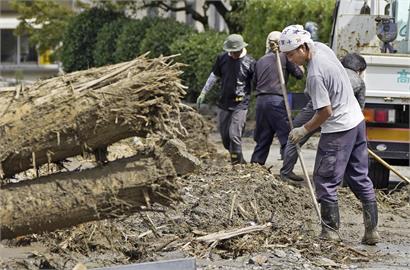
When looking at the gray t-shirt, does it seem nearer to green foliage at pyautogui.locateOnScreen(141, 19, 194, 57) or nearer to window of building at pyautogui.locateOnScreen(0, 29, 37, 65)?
green foliage at pyautogui.locateOnScreen(141, 19, 194, 57)

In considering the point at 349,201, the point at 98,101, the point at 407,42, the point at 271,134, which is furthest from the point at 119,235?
the point at 407,42

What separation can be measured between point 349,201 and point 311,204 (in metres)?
0.69

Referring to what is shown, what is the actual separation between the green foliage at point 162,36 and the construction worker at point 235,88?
863 cm

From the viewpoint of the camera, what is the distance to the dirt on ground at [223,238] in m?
6.96

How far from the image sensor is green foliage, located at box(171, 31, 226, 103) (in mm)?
18438

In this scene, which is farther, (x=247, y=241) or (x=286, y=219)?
(x=286, y=219)

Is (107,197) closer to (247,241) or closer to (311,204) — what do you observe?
(247,241)

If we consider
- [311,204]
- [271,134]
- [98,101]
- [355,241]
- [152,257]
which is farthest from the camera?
[271,134]

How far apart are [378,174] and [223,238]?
403 centimetres

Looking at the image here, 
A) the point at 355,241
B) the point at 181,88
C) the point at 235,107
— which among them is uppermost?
the point at 181,88

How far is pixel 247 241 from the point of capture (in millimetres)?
7309

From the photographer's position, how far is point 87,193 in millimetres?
6121

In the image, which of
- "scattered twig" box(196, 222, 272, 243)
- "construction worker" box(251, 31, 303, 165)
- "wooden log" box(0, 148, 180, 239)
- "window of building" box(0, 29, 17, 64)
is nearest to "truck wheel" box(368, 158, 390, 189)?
"construction worker" box(251, 31, 303, 165)

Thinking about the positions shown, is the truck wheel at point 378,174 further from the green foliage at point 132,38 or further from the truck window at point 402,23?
the green foliage at point 132,38
